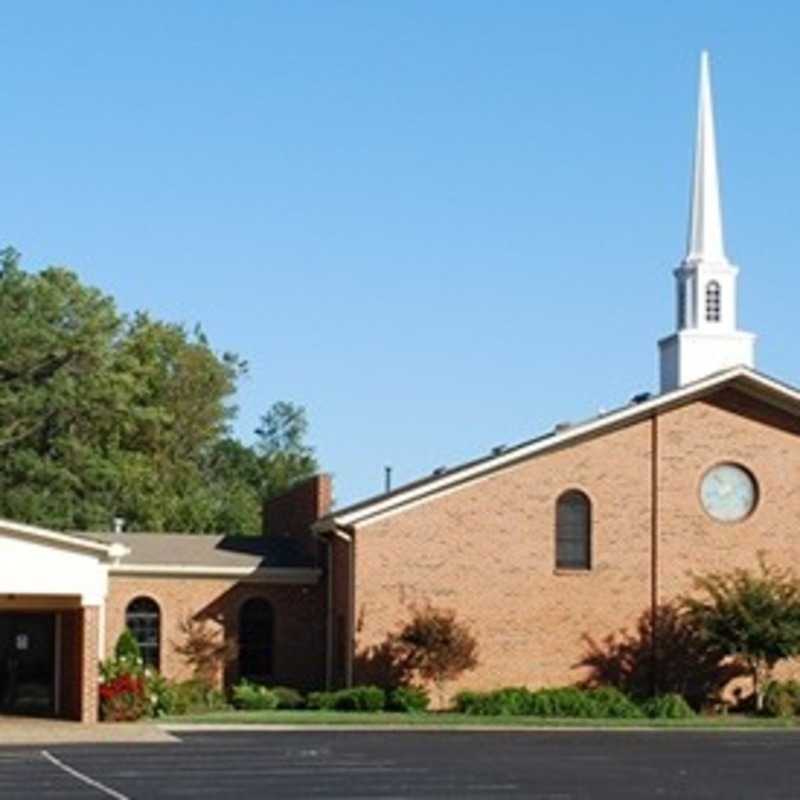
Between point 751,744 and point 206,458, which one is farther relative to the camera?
point 206,458

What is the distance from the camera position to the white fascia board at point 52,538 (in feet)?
141

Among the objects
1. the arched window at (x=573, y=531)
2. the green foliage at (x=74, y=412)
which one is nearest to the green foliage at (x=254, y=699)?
the arched window at (x=573, y=531)

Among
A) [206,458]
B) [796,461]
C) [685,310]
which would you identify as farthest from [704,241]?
[206,458]

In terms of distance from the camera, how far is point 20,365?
73.2 meters

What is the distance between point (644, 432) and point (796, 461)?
408 cm

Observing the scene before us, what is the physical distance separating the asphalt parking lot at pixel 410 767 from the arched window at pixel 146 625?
10.8 meters

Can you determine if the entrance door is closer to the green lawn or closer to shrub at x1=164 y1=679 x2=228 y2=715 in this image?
shrub at x1=164 y1=679 x2=228 y2=715

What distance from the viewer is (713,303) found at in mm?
56438

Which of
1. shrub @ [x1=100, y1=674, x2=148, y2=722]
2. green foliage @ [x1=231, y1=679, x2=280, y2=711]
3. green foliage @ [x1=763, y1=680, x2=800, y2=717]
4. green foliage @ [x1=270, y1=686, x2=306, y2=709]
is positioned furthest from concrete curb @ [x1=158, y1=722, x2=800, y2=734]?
green foliage @ [x1=270, y1=686, x2=306, y2=709]

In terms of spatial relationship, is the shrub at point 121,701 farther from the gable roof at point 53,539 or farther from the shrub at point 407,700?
the shrub at point 407,700

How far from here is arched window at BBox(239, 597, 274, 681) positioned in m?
51.2

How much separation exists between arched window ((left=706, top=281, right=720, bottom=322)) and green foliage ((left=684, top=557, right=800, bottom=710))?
29.6 ft

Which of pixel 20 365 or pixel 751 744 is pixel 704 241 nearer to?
pixel 751 744

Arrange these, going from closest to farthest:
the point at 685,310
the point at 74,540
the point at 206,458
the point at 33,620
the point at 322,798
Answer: the point at 322,798
the point at 74,540
the point at 33,620
the point at 685,310
the point at 206,458
